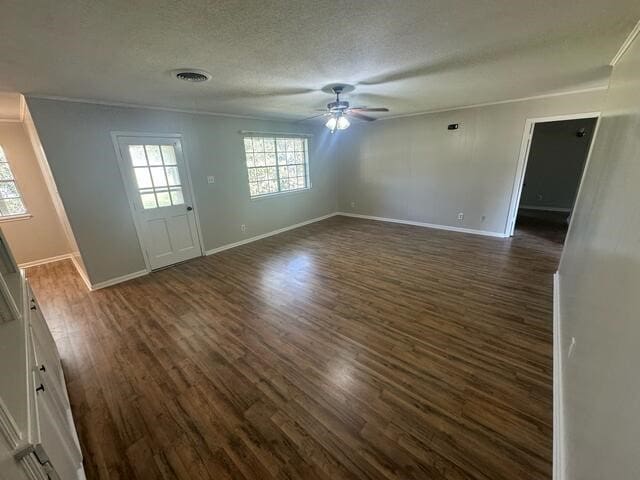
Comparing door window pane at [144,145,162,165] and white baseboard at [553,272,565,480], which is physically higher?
door window pane at [144,145,162,165]

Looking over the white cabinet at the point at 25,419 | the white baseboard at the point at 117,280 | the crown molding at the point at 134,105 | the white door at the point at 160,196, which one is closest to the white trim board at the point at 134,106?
the crown molding at the point at 134,105

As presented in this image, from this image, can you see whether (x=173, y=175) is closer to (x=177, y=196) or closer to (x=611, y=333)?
(x=177, y=196)

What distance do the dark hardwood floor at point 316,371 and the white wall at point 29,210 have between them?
5.32ft

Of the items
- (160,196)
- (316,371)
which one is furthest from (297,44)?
(160,196)

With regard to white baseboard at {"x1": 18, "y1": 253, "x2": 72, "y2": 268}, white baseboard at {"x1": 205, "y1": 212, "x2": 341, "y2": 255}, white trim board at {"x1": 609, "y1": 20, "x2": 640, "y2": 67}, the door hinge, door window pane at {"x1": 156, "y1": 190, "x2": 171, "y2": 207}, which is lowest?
white baseboard at {"x1": 18, "y1": 253, "x2": 72, "y2": 268}

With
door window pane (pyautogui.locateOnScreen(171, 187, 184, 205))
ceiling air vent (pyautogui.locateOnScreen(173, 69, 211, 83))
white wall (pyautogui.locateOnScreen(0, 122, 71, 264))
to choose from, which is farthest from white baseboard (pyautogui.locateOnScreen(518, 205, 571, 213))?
white wall (pyautogui.locateOnScreen(0, 122, 71, 264))

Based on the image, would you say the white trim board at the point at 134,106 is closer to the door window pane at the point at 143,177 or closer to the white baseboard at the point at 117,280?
the door window pane at the point at 143,177

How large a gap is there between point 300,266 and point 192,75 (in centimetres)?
271

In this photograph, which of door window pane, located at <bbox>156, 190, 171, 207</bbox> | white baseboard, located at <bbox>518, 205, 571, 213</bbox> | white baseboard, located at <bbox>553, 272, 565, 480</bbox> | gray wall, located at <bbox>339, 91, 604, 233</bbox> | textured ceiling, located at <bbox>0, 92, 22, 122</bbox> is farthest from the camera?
white baseboard, located at <bbox>518, 205, 571, 213</bbox>

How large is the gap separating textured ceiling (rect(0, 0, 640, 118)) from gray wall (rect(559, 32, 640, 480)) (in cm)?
65

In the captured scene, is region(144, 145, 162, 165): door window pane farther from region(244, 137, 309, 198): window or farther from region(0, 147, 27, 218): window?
region(0, 147, 27, 218): window

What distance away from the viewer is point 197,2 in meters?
1.36

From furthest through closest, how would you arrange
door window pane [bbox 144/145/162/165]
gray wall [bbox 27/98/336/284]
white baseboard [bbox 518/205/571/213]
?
white baseboard [bbox 518/205/571/213] < door window pane [bbox 144/145/162/165] < gray wall [bbox 27/98/336/284]

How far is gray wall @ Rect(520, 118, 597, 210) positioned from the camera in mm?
6129
